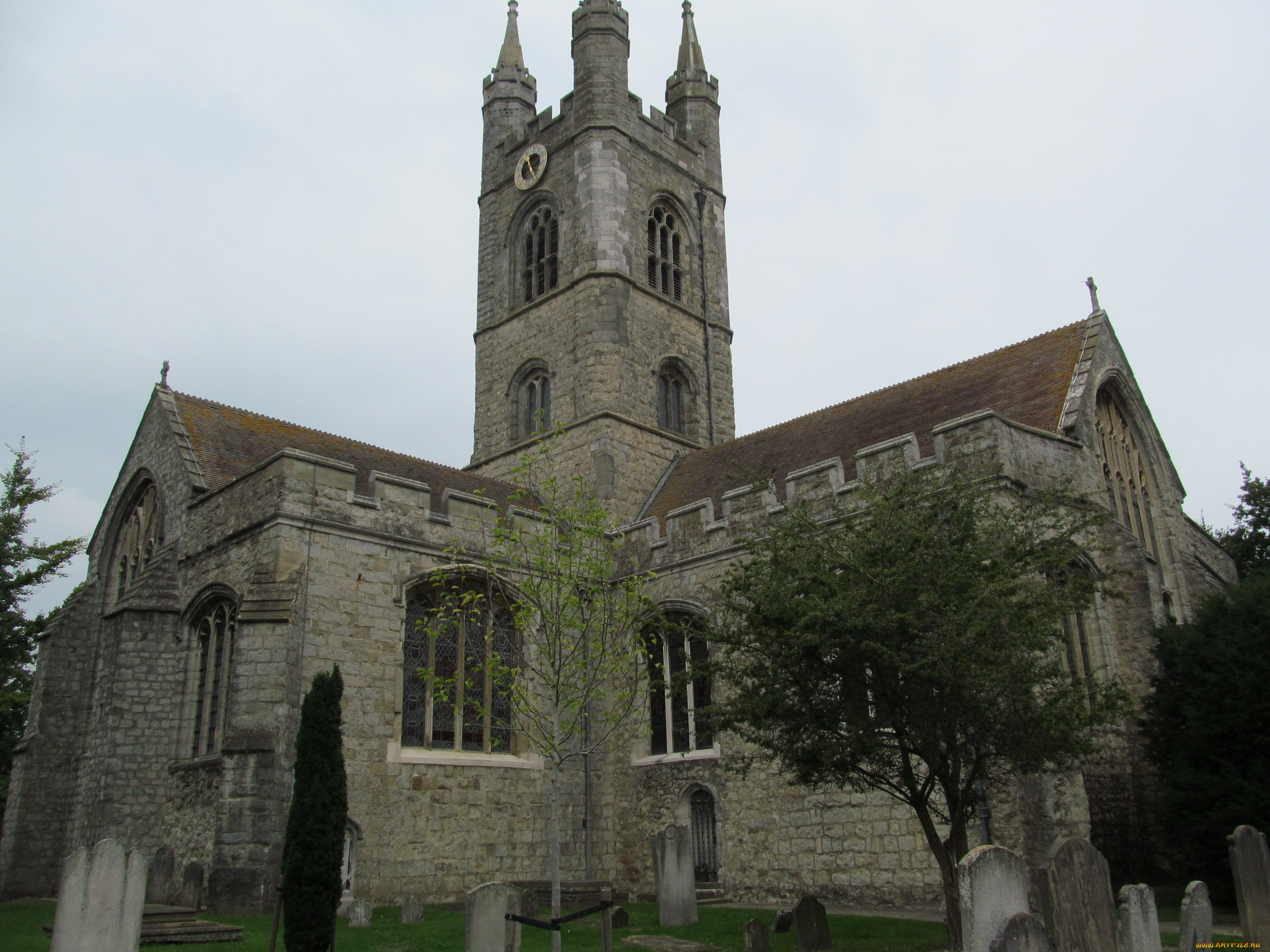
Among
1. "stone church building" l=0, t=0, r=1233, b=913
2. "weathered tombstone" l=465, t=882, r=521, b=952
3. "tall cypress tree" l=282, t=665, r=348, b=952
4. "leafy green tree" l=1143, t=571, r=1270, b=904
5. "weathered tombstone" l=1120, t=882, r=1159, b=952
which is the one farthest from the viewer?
"stone church building" l=0, t=0, r=1233, b=913

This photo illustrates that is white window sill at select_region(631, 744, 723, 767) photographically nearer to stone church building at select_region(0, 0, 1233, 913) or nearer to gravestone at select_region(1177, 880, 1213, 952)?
stone church building at select_region(0, 0, 1233, 913)

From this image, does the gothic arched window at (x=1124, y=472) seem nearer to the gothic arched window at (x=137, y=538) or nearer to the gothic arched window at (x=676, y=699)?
the gothic arched window at (x=676, y=699)

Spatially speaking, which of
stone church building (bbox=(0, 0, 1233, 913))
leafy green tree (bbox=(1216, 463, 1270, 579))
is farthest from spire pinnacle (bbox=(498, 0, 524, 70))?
leafy green tree (bbox=(1216, 463, 1270, 579))

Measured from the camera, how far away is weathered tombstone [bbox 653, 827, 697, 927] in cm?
1296

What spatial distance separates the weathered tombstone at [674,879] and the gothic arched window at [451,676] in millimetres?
3838

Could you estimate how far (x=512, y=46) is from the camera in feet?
104

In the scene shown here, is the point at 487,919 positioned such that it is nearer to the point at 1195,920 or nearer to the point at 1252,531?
the point at 1195,920

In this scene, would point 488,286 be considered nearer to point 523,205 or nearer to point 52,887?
point 523,205

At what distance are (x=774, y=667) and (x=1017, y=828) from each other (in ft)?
15.5

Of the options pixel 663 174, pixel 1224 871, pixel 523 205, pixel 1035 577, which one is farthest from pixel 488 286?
pixel 1224 871

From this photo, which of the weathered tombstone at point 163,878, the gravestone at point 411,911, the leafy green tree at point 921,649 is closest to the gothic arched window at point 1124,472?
the leafy green tree at point 921,649

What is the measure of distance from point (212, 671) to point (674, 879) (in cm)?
810

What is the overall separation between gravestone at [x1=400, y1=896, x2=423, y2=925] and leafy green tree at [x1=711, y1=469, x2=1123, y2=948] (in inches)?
195

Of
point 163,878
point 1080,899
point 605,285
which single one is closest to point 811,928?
point 1080,899
